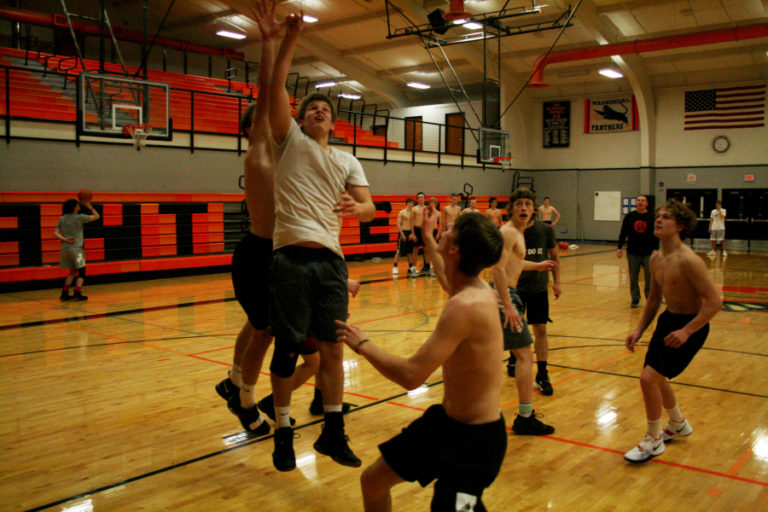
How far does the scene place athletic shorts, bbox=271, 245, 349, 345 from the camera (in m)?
3.09

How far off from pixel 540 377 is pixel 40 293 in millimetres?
9237

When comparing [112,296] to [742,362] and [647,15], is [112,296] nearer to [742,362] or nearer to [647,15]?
[742,362]

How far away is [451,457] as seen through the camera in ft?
7.46

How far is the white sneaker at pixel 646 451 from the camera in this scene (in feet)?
12.4

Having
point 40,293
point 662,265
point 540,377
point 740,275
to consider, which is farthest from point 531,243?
point 740,275

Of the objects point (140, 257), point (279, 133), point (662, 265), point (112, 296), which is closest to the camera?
point (279, 133)

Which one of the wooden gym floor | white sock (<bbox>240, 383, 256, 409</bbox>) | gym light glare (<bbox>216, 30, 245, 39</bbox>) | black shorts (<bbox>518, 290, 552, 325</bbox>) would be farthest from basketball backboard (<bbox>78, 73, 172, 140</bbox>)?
gym light glare (<bbox>216, 30, 245, 39</bbox>)

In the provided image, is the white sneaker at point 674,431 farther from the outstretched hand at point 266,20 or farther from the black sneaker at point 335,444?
the outstretched hand at point 266,20

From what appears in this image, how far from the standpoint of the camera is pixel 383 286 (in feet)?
39.9

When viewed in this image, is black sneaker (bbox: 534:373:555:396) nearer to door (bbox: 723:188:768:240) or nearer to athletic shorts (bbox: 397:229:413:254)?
athletic shorts (bbox: 397:229:413:254)

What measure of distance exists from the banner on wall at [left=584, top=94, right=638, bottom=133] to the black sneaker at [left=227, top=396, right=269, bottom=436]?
75.5 feet

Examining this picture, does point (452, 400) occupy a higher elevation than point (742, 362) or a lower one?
higher

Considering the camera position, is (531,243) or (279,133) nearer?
(279,133)

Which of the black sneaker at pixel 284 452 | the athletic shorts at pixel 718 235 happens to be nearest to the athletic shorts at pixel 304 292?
the black sneaker at pixel 284 452
